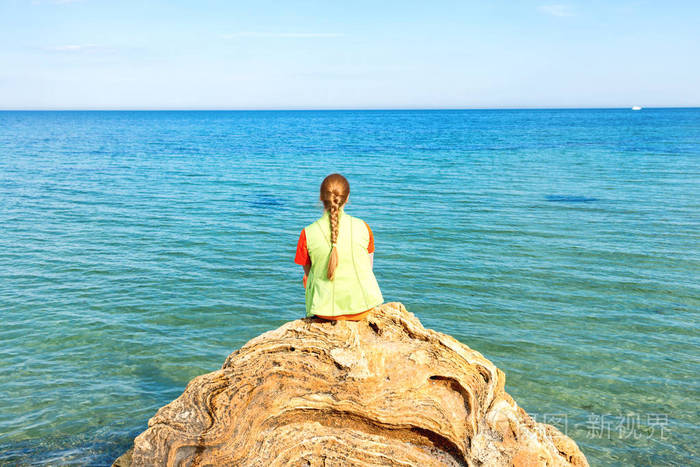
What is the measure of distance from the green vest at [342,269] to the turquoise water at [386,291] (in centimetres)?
499

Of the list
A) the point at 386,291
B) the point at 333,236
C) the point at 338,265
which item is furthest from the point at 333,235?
the point at 386,291

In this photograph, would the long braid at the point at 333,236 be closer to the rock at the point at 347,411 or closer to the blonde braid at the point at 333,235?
the blonde braid at the point at 333,235

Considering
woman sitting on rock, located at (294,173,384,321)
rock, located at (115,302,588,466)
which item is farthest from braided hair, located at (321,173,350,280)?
rock, located at (115,302,588,466)

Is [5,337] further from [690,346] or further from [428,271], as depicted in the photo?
[690,346]

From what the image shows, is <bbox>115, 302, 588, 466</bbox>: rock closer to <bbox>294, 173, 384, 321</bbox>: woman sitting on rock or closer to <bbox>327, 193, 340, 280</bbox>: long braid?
<bbox>294, 173, 384, 321</bbox>: woman sitting on rock

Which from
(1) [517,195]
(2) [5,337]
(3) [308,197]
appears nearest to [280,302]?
(2) [5,337]

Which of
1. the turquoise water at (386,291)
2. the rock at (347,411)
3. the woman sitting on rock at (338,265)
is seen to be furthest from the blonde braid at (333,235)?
the turquoise water at (386,291)

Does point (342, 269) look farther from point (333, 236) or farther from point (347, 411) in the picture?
point (347, 411)

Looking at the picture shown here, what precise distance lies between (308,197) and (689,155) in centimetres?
3641

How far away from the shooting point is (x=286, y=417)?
5.89 metres

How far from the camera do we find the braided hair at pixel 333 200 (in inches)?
233

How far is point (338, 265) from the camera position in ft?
20.2

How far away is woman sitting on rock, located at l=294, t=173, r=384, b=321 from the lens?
20.1 ft

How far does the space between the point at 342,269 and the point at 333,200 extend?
31.4 inches
